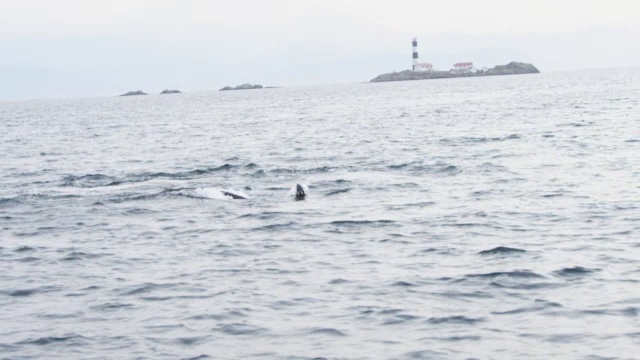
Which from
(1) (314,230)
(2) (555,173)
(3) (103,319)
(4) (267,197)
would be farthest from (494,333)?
(2) (555,173)

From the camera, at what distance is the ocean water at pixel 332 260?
11570mm

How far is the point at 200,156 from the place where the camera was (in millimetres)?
Answer: 41250

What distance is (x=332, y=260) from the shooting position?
16.2m

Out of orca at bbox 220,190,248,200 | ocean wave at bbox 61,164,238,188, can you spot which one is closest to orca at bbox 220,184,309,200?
orca at bbox 220,190,248,200

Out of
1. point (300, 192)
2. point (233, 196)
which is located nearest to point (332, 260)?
point (300, 192)

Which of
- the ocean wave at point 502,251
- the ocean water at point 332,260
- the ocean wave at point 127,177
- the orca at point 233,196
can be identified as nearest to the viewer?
the ocean water at point 332,260

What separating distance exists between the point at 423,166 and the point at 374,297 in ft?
61.6

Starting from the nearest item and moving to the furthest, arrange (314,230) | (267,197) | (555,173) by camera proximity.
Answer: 1. (314,230)
2. (267,197)
3. (555,173)

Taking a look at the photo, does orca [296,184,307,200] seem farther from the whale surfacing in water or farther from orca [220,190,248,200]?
orca [220,190,248,200]

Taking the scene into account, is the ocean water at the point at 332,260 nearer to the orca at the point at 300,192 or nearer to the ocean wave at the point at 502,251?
the ocean wave at the point at 502,251

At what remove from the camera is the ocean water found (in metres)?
11.6

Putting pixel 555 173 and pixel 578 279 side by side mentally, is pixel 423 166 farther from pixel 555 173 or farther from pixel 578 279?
pixel 578 279

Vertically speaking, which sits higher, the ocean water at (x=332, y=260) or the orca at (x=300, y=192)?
the orca at (x=300, y=192)

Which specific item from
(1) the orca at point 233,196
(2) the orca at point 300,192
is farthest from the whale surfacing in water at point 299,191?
(1) the orca at point 233,196
